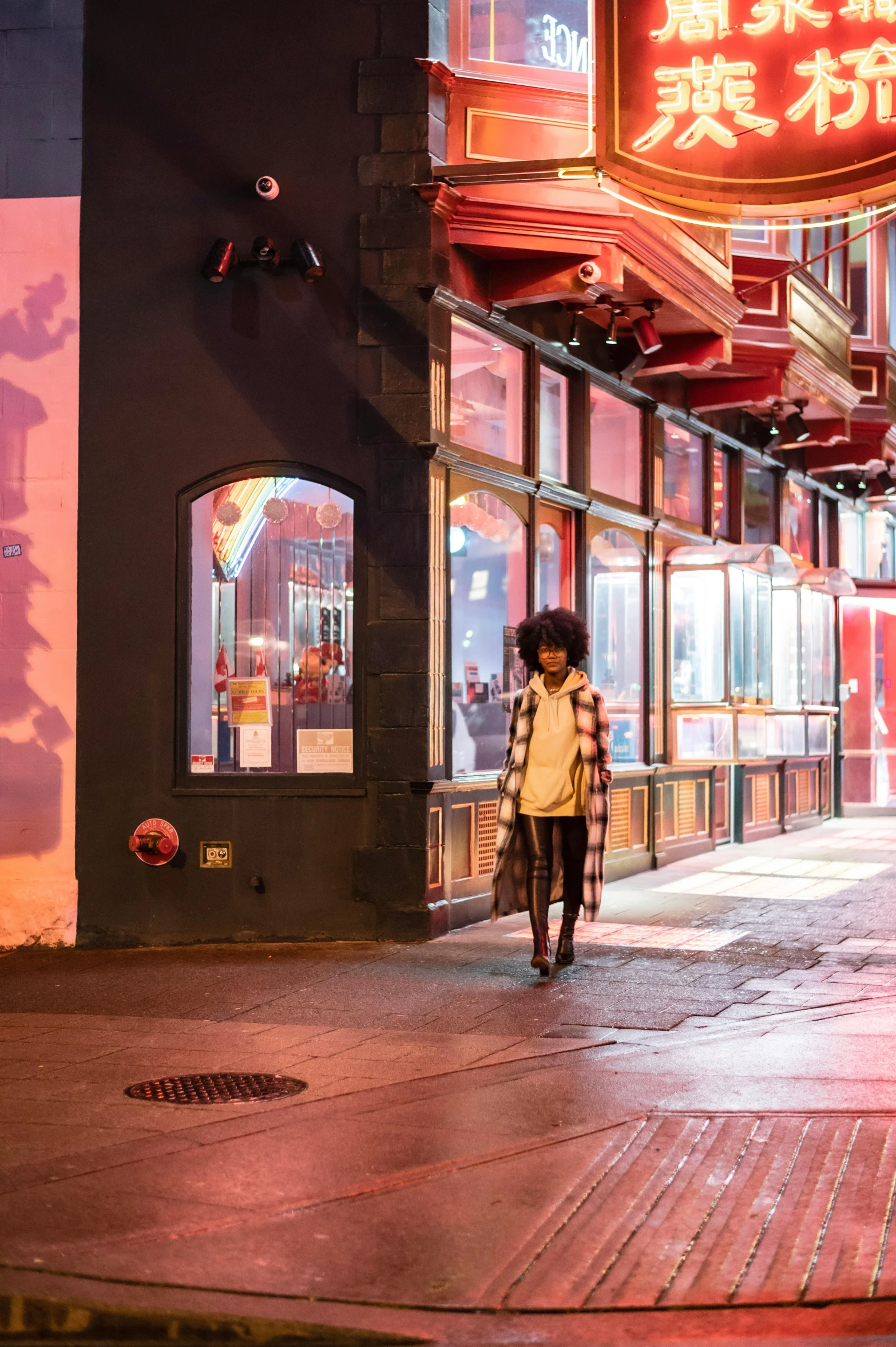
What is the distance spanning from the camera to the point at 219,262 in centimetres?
1030

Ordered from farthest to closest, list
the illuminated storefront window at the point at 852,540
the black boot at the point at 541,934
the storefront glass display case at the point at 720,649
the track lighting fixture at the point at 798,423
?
the illuminated storefront window at the point at 852,540 < the track lighting fixture at the point at 798,423 < the storefront glass display case at the point at 720,649 < the black boot at the point at 541,934

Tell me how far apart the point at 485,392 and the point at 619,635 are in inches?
139

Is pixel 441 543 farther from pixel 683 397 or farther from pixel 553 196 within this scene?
pixel 683 397

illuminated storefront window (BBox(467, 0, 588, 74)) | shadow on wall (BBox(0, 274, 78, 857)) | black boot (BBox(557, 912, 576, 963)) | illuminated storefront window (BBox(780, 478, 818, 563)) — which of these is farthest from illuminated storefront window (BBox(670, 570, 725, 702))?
shadow on wall (BBox(0, 274, 78, 857))

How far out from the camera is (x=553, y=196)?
1085cm

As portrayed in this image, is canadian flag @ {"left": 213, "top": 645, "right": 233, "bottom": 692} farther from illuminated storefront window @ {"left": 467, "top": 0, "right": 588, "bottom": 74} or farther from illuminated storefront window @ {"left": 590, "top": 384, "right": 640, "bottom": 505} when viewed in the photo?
illuminated storefront window @ {"left": 467, "top": 0, "right": 588, "bottom": 74}

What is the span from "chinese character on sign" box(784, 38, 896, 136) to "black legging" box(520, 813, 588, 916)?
13.3 feet

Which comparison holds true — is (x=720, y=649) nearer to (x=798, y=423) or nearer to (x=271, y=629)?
(x=798, y=423)

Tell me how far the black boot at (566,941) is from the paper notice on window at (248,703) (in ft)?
8.83

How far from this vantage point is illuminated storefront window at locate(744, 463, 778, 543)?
18031 millimetres

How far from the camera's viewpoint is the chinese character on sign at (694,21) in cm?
798

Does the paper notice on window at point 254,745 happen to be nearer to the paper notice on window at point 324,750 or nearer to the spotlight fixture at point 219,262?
the paper notice on window at point 324,750

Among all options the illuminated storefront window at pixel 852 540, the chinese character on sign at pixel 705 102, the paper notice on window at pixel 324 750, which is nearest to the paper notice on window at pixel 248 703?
the paper notice on window at pixel 324 750

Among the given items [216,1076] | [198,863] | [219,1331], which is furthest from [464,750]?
[219,1331]
